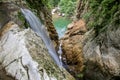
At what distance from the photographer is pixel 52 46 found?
29.8 ft

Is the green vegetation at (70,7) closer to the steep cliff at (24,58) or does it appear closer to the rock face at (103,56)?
the rock face at (103,56)

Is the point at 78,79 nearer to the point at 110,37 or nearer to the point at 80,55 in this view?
the point at 80,55

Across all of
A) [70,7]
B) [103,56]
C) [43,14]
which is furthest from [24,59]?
[70,7]

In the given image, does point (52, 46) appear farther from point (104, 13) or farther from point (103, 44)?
point (104, 13)

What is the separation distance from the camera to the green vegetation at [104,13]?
8.13 metres

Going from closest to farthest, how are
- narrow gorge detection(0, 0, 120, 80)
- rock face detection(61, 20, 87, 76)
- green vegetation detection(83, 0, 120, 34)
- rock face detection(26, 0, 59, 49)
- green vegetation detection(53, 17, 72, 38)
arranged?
narrow gorge detection(0, 0, 120, 80) < green vegetation detection(83, 0, 120, 34) < rock face detection(26, 0, 59, 49) < rock face detection(61, 20, 87, 76) < green vegetation detection(53, 17, 72, 38)

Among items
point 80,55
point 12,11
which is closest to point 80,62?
point 80,55

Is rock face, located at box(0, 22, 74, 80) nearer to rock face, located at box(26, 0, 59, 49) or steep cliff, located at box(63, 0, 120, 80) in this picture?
steep cliff, located at box(63, 0, 120, 80)

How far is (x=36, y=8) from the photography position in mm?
9797

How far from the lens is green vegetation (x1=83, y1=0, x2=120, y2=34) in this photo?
813 centimetres

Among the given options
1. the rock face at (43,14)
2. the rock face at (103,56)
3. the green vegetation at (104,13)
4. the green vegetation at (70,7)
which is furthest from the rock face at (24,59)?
the green vegetation at (70,7)

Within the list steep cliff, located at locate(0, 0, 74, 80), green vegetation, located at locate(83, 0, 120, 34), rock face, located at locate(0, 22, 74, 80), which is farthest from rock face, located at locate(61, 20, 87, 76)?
rock face, located at locate(0, 22, 74, 80)

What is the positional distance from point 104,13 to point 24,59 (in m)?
4.35

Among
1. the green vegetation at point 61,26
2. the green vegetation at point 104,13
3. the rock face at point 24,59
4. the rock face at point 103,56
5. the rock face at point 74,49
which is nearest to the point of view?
the rock face at point 24,59
